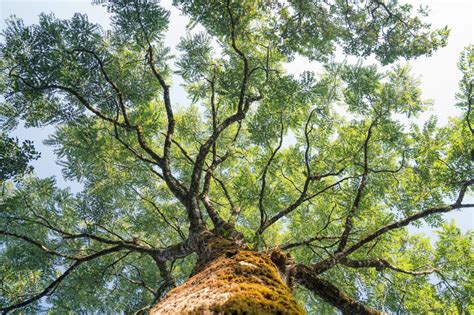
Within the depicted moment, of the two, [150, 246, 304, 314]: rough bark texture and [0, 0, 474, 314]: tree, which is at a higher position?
[0, 0, 474, 314]: tree

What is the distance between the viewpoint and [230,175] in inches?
348

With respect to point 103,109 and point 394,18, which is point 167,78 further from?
point 394,18

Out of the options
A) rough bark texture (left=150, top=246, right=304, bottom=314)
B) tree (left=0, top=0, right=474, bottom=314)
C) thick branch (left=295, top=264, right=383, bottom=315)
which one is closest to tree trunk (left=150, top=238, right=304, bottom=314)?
rough bark texture (left=150, top=246, right=304, bottom=314)

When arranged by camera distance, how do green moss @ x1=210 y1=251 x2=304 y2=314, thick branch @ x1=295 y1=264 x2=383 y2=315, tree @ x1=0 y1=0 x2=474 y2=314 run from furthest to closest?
tree @ x1=0 y1=0 x2=474 y2=314
thick branch @ x1=295 y1=264 x2=383 y2=315
green moss @ x1=210 y1=251 x2=304 y2=314

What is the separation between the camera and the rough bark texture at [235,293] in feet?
4.65

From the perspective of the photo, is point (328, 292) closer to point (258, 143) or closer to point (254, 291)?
point (254, 291)

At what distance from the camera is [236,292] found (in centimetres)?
153

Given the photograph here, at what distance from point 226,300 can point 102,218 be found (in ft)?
21.0

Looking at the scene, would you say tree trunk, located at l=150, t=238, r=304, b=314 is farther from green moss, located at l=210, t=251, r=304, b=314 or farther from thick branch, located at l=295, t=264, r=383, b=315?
thick branch, located at l=295, t=264, r=383, b=315

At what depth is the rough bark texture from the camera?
4.65ft

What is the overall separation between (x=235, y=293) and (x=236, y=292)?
19mm

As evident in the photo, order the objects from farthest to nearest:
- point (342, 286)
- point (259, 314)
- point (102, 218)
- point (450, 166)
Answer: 1. point (102, 218)
2. point (342, 286)
3. point (450, 166)
4. point (259, 314)

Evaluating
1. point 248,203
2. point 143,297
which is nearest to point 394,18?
point 248,203

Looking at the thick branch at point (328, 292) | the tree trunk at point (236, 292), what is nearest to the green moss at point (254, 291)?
the tree trunk at point (236, 292)
